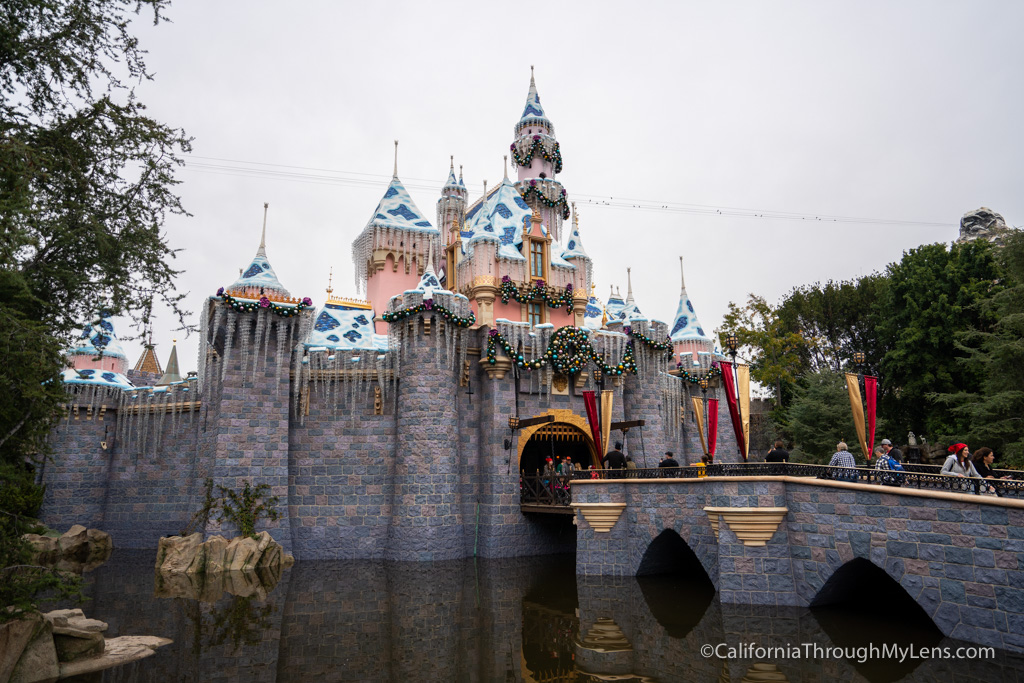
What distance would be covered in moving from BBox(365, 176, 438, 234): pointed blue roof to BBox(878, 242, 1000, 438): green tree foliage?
2153 cm

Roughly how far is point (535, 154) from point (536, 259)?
642 centimetres

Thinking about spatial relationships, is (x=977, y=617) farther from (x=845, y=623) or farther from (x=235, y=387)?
(x=235, y=387)

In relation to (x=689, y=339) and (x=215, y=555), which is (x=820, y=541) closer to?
(x=215, y=555)

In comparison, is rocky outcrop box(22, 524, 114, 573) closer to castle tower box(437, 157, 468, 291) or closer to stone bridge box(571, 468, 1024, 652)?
stone bridge box(571, 468, 1024, 652)

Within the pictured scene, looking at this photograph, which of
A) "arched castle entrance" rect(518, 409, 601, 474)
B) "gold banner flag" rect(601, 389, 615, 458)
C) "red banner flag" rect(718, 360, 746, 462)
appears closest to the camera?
"red banner flag" rect(718, 360, 746, 462)

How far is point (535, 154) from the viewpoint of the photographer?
99.7 feet

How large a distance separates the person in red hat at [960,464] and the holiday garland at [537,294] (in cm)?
1601

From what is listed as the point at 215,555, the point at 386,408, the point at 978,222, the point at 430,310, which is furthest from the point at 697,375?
the point at 978,222

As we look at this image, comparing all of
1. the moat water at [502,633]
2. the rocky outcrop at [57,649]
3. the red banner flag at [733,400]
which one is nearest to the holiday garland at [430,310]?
the moat water at [502,633]

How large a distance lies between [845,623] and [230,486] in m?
16.4

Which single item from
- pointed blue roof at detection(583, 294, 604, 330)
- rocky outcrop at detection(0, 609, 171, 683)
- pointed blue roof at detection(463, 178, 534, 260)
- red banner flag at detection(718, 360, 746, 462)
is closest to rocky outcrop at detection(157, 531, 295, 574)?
rocky outcrop at detection(0, 609, 171, 683)

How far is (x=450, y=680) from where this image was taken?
29.8 ft

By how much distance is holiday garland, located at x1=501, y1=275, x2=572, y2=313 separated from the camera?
25.0m

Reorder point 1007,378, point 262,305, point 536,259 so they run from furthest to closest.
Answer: point 536,259 < point 1007,378 < point 262,305
